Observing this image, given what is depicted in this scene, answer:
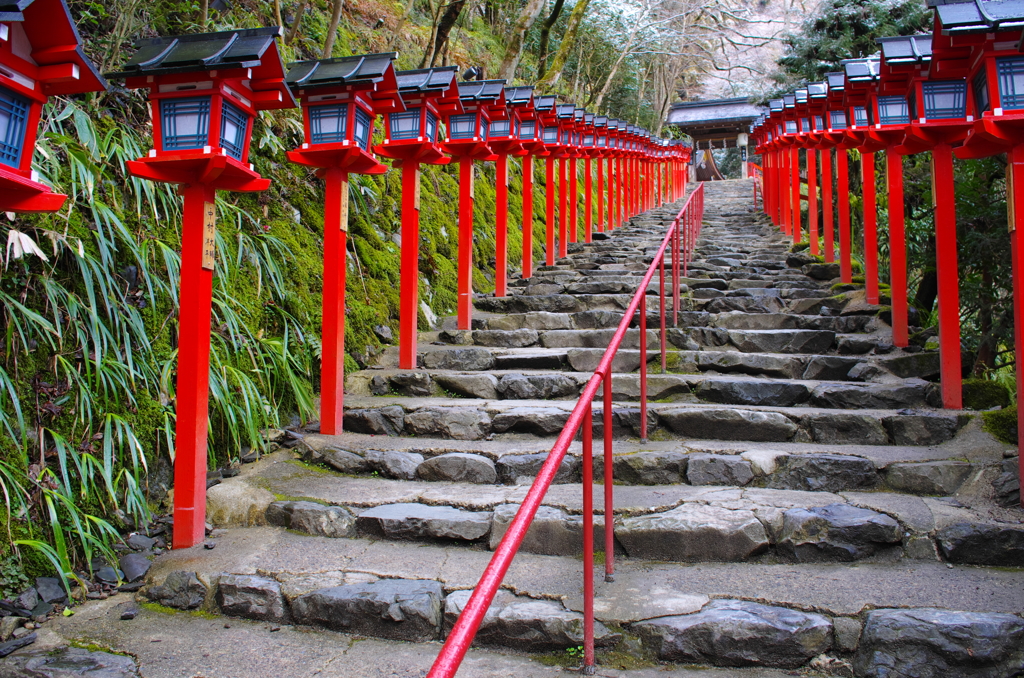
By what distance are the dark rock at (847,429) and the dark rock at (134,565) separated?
3411 mm

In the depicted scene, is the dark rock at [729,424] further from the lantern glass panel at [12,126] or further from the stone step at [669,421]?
the lantern glass panel at [12,126]

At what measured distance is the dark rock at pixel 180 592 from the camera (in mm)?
2758

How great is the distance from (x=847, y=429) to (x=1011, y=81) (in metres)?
1.84

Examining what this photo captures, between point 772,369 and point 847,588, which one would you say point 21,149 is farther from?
point 772,369

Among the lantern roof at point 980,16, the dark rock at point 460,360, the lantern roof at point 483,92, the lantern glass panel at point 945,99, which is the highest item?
the lantern roof at point 483,92

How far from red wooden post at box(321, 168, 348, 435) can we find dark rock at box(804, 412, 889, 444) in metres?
2.76

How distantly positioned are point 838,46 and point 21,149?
976 cm

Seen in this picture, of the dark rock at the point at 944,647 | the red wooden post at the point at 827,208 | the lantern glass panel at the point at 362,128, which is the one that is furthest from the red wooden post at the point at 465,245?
the dark rock at the point at 944,647

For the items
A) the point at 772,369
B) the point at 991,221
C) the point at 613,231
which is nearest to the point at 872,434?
the point at 772,369

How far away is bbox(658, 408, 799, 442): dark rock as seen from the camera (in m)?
3.83

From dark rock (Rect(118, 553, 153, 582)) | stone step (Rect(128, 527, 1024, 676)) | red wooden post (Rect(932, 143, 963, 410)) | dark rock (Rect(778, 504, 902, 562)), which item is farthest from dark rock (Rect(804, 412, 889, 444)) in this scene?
dark rock (Rect(118, 553, 153, 582))

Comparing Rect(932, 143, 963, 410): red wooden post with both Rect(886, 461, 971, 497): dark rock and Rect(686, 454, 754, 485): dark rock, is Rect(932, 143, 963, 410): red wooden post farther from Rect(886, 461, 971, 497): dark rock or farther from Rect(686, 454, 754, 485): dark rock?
Rect(686, 454, 754, 485): dark rock

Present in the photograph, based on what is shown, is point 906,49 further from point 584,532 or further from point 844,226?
point 584,532

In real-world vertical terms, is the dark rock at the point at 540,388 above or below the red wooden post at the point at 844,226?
below
